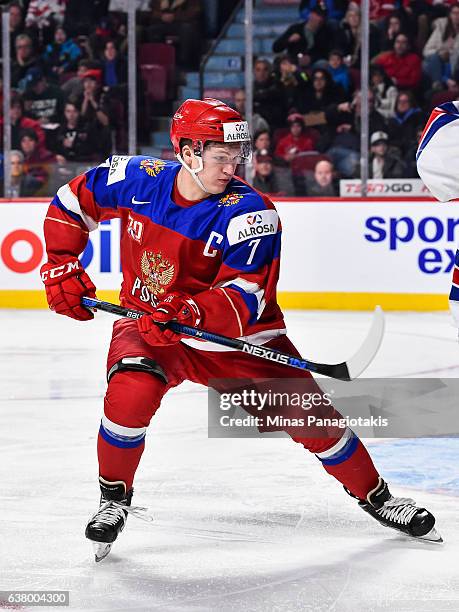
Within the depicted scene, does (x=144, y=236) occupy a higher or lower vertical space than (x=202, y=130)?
lower

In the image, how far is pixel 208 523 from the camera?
8.90 ft

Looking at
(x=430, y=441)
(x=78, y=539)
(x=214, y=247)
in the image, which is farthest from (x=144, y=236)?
(x=430, y=441)

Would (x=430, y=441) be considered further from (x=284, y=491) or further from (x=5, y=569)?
(x=5, y=569)

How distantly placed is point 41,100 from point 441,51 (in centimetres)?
248

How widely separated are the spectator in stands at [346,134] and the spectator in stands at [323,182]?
0.05m

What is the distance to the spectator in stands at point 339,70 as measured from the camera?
6980 mm

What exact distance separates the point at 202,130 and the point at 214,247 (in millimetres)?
254

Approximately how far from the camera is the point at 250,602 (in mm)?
2166

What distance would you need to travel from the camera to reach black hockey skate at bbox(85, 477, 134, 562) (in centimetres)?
242

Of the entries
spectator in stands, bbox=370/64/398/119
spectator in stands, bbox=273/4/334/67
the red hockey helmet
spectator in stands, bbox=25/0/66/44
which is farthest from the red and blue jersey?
spectator in stands, bbox=25/0/66/44

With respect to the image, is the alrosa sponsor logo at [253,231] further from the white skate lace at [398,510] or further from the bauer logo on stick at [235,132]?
the white skate lace at [398,510]

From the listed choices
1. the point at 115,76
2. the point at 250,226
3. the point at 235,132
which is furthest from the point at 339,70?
the point at 250,226

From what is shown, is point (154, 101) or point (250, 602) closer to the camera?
point (250, 602)

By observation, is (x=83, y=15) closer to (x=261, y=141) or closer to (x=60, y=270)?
(x=261, y=141)
